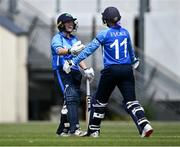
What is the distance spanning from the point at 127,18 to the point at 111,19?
20618 mm

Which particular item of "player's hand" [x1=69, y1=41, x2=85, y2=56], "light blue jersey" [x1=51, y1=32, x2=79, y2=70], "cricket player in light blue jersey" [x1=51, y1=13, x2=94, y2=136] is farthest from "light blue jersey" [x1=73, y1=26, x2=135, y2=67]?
"light blue jersey" [x1=51, y1=32, x2=79, y2=70]

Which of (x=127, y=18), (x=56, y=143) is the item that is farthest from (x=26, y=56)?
(x=56, y=143)

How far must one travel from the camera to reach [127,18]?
37.6 m

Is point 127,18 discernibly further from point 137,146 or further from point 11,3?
point 137,146

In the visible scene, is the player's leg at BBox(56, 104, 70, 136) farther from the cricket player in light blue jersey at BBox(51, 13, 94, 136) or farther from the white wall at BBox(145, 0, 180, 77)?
the white wall at BBox(145, 0, 180, 77)

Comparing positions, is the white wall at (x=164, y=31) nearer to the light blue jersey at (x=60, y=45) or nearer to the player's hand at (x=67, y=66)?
the light blue jersey at (x=60, y=45)

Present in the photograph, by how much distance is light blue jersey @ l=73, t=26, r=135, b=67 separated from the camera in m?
16.9

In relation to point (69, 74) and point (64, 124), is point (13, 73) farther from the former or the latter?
point (69, 74)

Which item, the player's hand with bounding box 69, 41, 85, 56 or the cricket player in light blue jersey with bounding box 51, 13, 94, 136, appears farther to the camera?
the cricket player in light blue jersey with bounding box 51, 13, 94, 136

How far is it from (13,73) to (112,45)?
65.4 ft

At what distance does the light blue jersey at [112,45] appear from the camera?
1694 cm

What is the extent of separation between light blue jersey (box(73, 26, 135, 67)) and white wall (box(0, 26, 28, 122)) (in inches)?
Result: 761

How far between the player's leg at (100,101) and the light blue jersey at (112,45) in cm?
24

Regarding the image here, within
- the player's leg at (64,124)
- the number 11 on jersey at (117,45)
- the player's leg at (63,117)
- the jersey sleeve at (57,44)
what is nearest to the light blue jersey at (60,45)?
the jersey sleeve at (57,44)
